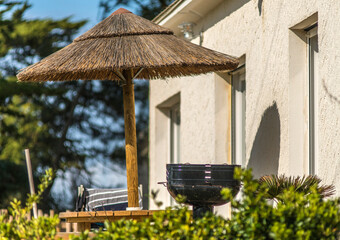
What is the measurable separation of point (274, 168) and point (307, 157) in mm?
538

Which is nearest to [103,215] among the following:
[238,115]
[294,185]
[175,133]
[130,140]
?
[130,140]

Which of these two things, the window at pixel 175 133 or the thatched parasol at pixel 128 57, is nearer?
the thatched parasol at pixel 128 57

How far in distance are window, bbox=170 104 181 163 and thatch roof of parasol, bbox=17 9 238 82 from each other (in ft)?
17.3

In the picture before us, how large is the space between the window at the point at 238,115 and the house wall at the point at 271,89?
→ 0.12 meters

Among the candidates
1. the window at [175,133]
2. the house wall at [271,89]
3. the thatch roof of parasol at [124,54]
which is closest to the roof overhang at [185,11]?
the house wall at [271,89]

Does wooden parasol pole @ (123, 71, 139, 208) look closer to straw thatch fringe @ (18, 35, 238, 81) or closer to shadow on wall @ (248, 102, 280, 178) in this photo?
straw thatch fringe @ (18, 35, 238, 81)

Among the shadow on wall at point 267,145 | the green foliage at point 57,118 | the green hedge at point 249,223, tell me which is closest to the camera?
the green hedge at point 249,223

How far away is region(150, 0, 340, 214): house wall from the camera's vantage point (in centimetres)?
515

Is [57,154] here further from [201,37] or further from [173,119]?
[201,37]

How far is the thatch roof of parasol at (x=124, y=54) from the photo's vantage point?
556cm

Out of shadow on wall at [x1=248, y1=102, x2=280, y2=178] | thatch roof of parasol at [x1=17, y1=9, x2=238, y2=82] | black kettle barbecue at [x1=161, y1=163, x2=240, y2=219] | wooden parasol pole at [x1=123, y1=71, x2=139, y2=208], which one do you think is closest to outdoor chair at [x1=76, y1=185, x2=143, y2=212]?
wooden parasol pole at [x1=123, y1=71, x2=139, y2=208]

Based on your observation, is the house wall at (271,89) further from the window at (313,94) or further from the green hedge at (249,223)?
the green hedge at (249,223)

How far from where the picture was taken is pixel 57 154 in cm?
2066

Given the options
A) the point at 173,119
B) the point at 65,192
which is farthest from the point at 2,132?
the point at 173,119
